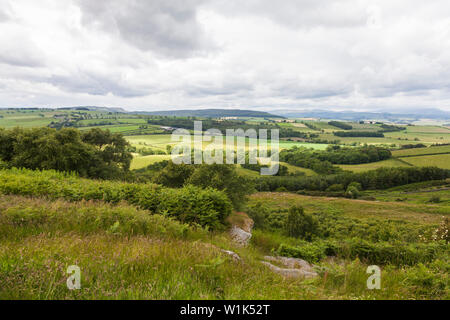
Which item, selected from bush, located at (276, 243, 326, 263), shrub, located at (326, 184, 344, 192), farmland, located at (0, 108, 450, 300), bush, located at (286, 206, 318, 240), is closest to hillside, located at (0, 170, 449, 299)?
farmland, located at (0, 108, 450, 300)

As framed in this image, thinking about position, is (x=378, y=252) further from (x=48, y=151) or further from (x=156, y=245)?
(x=48, y=151)

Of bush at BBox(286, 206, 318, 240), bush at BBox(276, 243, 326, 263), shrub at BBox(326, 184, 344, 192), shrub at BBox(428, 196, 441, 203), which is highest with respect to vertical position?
bush at BBox(276, 243, 326, 263)

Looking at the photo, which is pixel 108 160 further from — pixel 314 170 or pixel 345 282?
pixel 314 170

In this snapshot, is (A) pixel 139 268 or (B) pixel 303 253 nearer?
(A) pixel 139 268

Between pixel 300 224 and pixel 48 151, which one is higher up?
→ pixel 48 151

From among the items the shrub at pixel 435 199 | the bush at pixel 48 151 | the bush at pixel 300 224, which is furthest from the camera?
the shrub at pixel 435 199

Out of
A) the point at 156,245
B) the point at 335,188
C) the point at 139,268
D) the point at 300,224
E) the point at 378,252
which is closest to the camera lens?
the point at 139,268

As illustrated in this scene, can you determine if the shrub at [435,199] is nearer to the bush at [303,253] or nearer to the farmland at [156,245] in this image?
the farmland at [156,245]

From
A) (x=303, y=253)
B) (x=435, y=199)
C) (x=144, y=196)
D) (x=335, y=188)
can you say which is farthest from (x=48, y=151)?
(x=435, y=199)

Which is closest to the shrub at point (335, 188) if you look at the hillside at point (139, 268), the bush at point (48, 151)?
the bush at point (48, 151)

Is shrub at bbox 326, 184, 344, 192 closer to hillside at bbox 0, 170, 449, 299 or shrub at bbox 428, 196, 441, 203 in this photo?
shrub at bbox 428, 196, 441, 203

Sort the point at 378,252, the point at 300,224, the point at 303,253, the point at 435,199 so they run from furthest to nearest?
the point at 435,199
the point at 300,224
the point at 303,253
the point at 378,252

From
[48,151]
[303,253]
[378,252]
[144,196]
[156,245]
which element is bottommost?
[303,253]

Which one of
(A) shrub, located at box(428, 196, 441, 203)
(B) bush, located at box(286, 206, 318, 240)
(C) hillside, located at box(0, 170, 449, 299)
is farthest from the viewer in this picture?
(A) shrub, located at box(428, 196, 441, 203)
